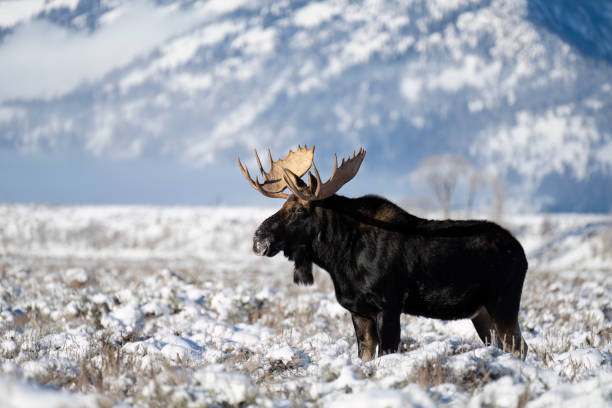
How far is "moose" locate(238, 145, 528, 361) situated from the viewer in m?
4.88

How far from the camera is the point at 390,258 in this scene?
4891 mm

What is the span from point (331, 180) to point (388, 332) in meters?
1.52

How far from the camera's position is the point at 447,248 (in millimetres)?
5000

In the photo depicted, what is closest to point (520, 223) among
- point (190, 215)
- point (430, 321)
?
point (190, 215)

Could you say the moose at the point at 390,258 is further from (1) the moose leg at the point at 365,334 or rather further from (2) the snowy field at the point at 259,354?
(2) the snowy field at the point at 259,354

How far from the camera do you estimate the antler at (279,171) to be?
5488 mm

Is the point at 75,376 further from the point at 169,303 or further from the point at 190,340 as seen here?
the point at 169,303

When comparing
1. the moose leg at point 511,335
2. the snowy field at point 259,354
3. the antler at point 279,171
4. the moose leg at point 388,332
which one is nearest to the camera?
the snowy field at point 259,354

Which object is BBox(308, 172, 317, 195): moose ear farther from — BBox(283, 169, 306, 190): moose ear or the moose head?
BBox(283, 169, 306, 190): moose ear

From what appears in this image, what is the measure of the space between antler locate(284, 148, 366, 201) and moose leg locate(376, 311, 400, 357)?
4.15 ft

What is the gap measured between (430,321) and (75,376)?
5.04 metres

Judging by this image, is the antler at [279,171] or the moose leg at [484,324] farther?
the antler at [279,171]

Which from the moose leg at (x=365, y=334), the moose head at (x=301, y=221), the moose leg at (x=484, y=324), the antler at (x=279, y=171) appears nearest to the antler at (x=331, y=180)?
the moose head at (x=301, y=221)

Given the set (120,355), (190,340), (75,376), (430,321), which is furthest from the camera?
(430,321)
